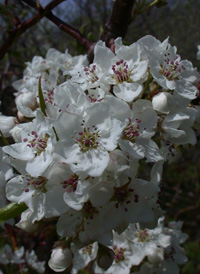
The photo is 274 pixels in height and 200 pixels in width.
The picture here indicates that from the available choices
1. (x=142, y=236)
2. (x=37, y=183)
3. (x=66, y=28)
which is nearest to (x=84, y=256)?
(x=142, y=236)

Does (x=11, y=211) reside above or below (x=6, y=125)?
below

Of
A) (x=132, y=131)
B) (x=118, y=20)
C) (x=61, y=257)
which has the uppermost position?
(x=118, y=20)

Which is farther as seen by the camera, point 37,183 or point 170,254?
point 170,254

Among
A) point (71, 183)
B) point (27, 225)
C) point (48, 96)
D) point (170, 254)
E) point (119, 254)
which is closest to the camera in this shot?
point (71, 183)

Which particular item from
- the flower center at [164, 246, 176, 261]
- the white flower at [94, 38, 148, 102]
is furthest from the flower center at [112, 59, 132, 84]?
the flower center at [164, 246, 176, 261]

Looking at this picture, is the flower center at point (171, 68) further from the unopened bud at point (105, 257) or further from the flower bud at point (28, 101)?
the unopened bud at point (105, 257)

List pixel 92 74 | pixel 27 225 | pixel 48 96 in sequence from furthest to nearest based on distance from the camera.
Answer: pixel 48 96 < pixel 92 74 < pixel 27 225

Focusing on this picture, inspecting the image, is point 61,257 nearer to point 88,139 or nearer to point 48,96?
point 88,139
